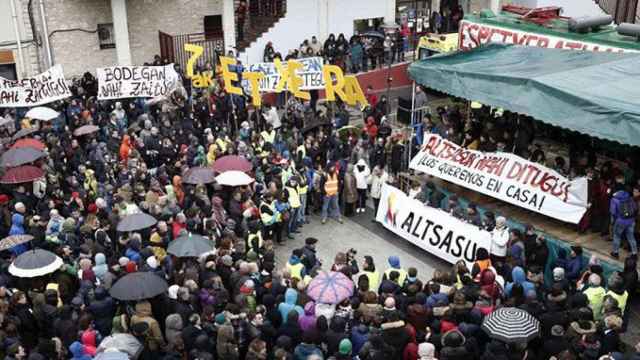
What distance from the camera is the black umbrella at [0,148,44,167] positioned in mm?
14500

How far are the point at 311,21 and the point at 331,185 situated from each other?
43.6 feet

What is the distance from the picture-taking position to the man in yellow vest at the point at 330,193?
605 inches

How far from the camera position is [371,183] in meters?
16.1

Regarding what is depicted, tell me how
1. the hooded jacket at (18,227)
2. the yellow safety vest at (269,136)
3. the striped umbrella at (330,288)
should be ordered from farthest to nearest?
the yellow safety vest at (269,136)
the hooded jacket at (18,227)
the striped umbrella at (330,288)

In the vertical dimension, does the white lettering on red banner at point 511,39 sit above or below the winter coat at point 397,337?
above

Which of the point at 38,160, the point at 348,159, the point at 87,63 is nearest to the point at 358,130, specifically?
the point at 348,159

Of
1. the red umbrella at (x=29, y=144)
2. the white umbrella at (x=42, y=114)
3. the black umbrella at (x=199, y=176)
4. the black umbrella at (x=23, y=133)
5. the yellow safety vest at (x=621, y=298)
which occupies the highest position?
the white umbrella at (x=42, y=114)

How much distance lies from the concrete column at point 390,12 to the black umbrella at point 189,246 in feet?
63.7

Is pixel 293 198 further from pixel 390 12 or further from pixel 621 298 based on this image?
pixel 390 12

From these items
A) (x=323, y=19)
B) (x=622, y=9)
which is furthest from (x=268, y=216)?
(x=622, y=9)

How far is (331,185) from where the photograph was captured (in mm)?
15406

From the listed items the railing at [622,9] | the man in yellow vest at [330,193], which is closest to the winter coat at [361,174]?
the man in yellow vest at [330,193]

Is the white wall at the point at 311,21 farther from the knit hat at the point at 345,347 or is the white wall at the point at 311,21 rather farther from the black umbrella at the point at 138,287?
the knit hat at the point at 345,347

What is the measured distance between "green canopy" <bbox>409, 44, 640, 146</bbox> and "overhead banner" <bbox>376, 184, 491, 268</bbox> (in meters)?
2.45
